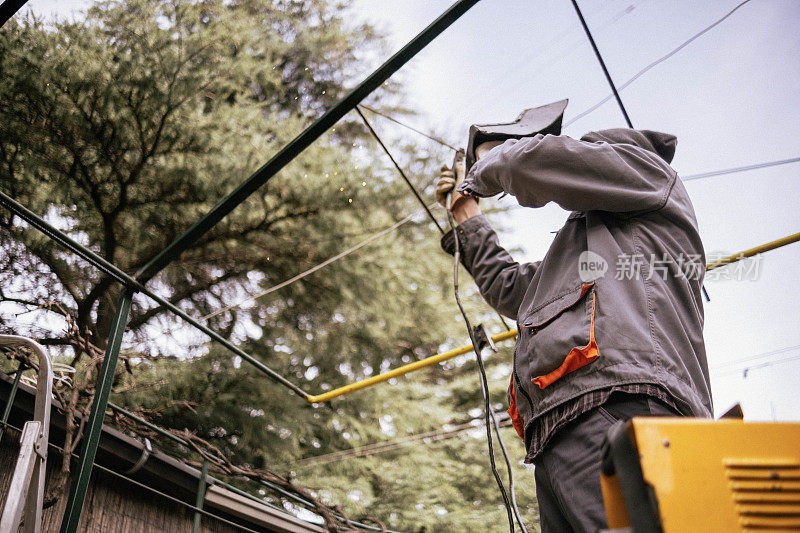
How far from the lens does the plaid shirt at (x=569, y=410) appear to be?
93 centimetres

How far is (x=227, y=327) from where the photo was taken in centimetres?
444

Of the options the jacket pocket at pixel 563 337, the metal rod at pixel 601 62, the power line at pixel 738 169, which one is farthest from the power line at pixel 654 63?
the jacket pocket at pixel 563 337

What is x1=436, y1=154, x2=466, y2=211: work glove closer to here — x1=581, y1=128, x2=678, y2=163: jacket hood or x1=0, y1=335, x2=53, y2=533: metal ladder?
x1=581, y1=128, x2=678, y2=163: jacket hood

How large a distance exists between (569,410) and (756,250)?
5.18ft

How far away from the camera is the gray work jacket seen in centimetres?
98

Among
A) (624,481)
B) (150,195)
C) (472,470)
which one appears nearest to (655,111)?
(624,481)

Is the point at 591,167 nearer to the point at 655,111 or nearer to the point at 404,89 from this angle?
the point at 655,111

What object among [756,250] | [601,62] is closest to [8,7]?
[601,62]

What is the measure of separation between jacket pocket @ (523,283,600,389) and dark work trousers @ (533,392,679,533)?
0.08 meters

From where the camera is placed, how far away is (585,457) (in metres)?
0.92

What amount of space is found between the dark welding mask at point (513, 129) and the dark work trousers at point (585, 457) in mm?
790

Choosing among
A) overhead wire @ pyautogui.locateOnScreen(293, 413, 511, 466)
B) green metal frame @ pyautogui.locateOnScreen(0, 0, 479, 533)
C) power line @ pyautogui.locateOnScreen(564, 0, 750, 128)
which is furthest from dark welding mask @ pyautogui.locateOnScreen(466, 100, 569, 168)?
overhead wire @ pyautogui.locateOnScreen(293, 413, 511, 466)

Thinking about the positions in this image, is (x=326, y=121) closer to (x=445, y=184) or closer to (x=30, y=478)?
(x=445, y=184)

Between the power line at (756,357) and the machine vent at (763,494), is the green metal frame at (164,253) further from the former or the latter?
the power line at (756,357)
